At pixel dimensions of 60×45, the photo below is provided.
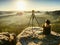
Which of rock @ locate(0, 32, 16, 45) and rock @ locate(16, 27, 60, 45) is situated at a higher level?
rock @ locate(0, 32, 16, 45)

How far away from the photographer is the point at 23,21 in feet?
41.8

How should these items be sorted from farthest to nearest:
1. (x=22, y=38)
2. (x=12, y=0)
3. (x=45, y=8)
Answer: (x=12, y=0), (x=45, y=8), (x=22, y=38)

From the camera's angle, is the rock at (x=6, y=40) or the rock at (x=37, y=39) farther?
the rock at (x=37, y=39)

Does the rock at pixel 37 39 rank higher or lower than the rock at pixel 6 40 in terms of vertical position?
lower

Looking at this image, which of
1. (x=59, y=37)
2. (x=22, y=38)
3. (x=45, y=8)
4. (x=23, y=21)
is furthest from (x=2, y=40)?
(x=45, y=8)

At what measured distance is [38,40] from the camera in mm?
6914

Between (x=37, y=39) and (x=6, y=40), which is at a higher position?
(x=6, y=40)

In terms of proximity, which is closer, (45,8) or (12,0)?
(45,8)

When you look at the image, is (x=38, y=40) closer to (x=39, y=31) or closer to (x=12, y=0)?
(x=39, y=31)

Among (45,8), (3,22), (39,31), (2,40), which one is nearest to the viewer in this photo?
(2,40)

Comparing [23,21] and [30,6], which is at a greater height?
[30,6]

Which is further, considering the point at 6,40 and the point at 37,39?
the point at 37,39

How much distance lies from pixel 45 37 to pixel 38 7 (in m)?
7.46

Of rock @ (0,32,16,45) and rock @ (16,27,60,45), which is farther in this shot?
rock @ (16,27,60,45)
